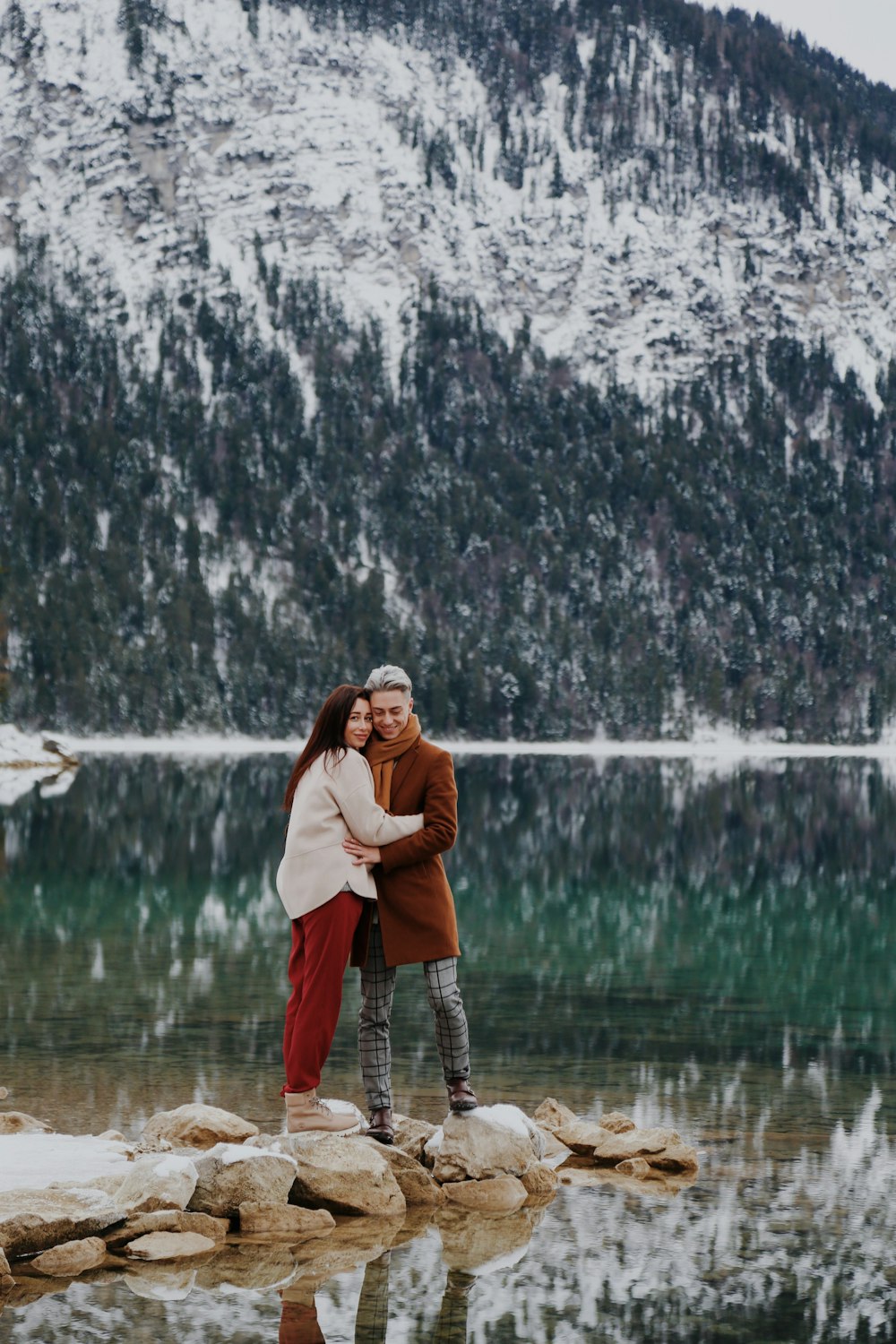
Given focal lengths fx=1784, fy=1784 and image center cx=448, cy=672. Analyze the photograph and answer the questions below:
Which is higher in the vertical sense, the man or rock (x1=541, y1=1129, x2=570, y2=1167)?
the man

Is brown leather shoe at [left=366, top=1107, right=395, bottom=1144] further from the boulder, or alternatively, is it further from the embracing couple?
the boulder

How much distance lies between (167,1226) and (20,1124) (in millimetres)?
2856

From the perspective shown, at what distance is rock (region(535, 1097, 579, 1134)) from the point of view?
38.1 feet

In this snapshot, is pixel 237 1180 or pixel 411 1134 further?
pixel 411 1134

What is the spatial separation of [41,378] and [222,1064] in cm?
16910

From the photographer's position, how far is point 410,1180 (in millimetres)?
9695

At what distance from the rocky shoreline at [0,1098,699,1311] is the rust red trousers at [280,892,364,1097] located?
0.45m

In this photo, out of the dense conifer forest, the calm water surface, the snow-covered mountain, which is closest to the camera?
the calm water surface

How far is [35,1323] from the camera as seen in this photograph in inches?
293

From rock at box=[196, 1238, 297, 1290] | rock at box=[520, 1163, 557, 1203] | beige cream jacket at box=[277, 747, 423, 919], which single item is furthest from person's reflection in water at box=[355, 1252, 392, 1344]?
beige cream jacket at box=[277, 747, 423, 919]

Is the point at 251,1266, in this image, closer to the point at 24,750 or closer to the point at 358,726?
the point at 358,726

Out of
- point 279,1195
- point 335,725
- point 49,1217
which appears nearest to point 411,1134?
point 279,1195

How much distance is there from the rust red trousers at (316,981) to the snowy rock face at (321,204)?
583 feet

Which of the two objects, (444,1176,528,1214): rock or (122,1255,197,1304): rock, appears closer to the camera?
(122,1255,197,1304): rock
